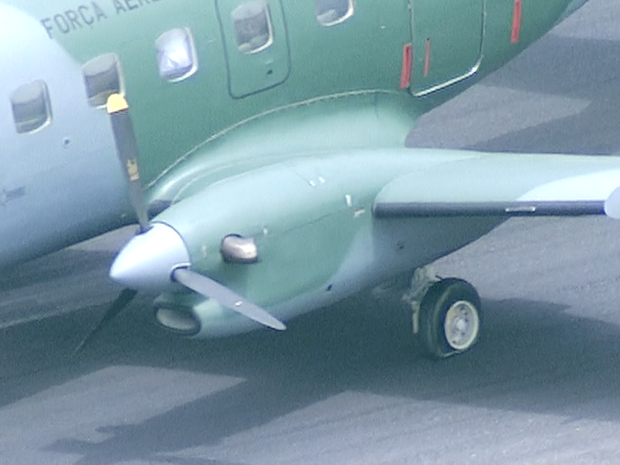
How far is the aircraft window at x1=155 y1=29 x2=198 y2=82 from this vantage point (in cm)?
1584

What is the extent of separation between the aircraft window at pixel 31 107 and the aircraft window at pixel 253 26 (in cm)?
208

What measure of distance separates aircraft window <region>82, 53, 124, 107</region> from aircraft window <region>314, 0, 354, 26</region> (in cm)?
230

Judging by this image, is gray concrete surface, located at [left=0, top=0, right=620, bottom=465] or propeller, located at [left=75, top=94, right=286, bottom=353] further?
gray concrete surface, located at [left=0, top=0, right=620, bottom=465]

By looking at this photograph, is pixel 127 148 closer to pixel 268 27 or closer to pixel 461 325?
pixel 268 27

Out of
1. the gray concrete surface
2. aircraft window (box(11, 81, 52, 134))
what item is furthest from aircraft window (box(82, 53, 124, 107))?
the gray concrete surface

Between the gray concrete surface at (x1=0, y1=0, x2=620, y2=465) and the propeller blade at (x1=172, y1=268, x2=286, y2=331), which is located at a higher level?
the propeller blade at (x1=172, y1=268, x2=286, y2=331)

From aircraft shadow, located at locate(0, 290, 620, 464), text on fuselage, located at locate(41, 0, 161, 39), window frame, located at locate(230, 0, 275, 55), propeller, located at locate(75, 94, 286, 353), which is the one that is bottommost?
aircraft shadow, located at locate(0, 290, 620, 464)

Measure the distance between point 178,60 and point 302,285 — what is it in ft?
8.26

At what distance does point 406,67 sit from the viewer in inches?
699

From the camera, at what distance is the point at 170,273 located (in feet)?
46.3

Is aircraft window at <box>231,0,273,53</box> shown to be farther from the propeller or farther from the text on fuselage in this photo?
the propeller

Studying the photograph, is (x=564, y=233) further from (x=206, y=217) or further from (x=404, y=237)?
(x=206, y=217)

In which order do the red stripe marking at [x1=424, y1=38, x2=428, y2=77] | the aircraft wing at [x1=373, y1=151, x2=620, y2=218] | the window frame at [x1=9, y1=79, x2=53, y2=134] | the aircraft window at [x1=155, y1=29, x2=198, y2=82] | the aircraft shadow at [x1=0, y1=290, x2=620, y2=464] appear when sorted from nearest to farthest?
the aircraft wing at [x1=373, y1=151, x2=620, y2=218]
the window frame at [x1=9, y1=79, x2=53, y2=134]
the aircraft shadow at [x1=0, y1=290, x2=620, y2=464]
the aircraft window at [x1=155, y1=29, x2=198, y2=82]
the red stripe marking at [x1=424, y1=38, x2=428, y2=77]

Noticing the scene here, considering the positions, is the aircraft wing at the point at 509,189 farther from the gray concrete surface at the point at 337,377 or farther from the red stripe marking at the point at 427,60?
the red stripe marking at the point at 427,60
